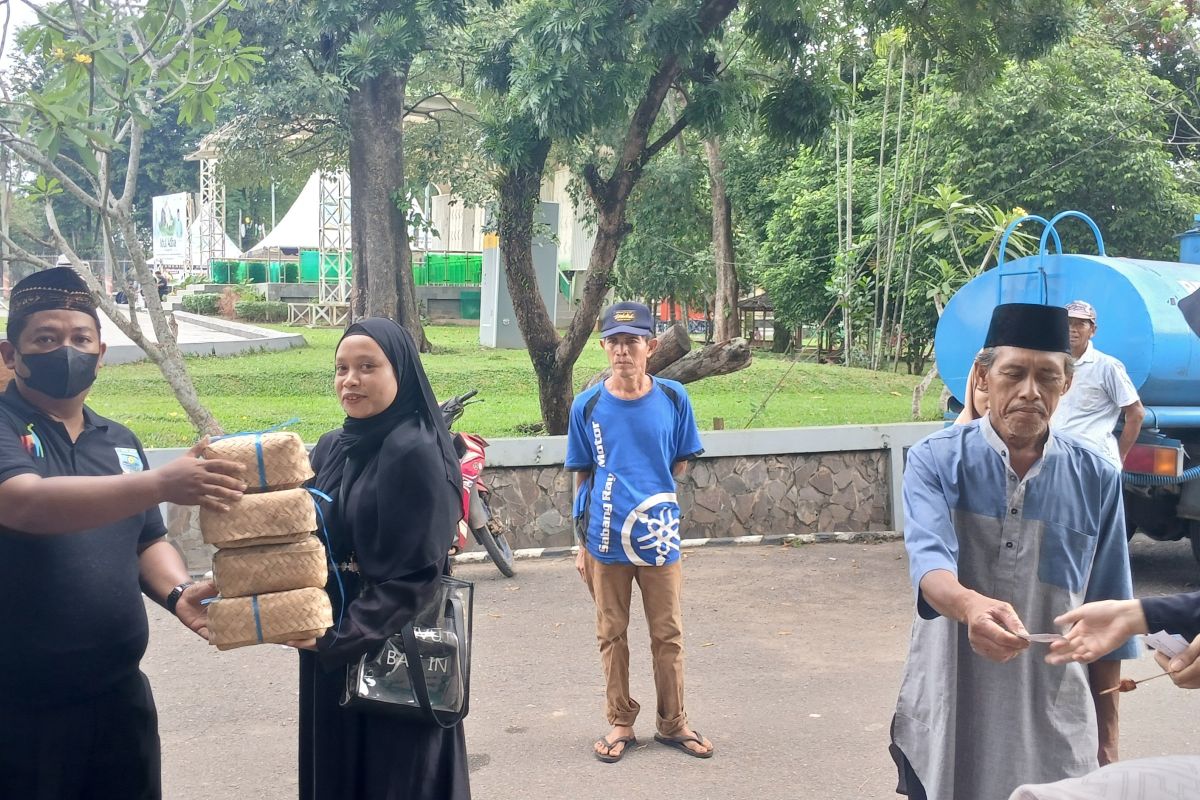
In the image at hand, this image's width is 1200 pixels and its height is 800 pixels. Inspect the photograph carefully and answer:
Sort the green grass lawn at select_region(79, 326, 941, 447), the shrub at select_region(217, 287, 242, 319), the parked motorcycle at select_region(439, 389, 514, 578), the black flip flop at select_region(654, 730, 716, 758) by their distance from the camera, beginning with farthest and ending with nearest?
the shrub at select_region(217, 287, 242, 319) < the green grass lawn at select_region(79, 326, 941, 447) < the parked motorcycle at select_region(439, 389, 514, 578) < the black flip flop at select_region(654, 730, 716, 758)

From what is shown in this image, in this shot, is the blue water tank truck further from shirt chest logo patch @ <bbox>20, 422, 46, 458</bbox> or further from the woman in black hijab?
shirt chest logo patch @ <bbox>20, 422, 46, 458</bbox>

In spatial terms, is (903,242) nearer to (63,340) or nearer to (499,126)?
(499,126)

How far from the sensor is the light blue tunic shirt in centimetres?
282

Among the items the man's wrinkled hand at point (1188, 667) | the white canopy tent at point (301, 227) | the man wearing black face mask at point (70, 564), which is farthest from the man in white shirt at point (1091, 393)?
the white canopy tent at point (301, 227)

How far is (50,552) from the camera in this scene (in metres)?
A: 2.72

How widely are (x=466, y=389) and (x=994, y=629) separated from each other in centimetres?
1235

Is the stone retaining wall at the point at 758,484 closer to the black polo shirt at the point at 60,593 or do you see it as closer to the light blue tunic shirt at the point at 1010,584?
the black polo shirt at the point at 60,593

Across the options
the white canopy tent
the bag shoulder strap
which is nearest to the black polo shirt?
the bag shoulder strap

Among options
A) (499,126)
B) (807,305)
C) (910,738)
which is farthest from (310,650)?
(807,305)

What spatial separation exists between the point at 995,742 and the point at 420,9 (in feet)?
31.5

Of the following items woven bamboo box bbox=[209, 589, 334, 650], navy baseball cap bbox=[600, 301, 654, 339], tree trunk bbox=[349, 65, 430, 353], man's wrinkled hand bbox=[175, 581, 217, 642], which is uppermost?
tree trunk bbox=[349, 65, 430, 353]

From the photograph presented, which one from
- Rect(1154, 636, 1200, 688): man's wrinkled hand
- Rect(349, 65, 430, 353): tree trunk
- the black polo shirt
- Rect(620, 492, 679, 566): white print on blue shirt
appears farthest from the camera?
Rect(349, 65, 430, 353): tree trunk

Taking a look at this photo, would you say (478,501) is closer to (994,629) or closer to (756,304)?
(994,629)

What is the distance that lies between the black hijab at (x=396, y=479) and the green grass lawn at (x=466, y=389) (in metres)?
7.32
